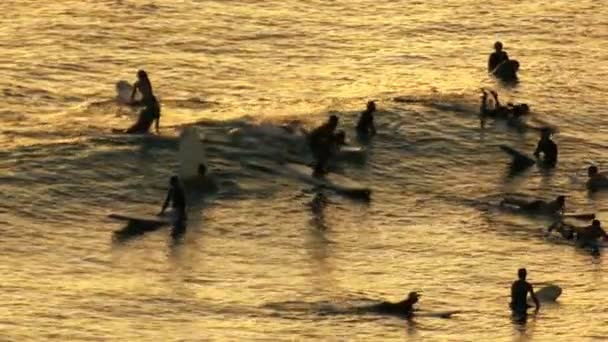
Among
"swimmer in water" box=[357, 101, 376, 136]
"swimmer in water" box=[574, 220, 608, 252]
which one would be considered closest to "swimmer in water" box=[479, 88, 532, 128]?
"swimmer in water" box=[357, 101, 376, 136]

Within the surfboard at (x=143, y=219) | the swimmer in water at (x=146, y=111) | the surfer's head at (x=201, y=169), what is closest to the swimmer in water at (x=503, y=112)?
the swimmer in water at (x=146, y=111)

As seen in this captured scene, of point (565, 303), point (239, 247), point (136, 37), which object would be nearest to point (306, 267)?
point (239, 247)

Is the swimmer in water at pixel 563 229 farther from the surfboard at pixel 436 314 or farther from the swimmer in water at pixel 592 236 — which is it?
the surfboard at pixel 436 314

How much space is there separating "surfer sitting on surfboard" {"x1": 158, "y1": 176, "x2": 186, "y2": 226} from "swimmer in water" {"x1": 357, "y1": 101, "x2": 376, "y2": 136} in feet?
34.0

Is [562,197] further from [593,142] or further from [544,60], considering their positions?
[544,60]

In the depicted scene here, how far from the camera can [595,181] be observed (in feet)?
183

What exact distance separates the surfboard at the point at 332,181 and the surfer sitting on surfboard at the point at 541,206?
450 cm

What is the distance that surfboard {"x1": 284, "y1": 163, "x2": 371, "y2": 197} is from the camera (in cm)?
5309

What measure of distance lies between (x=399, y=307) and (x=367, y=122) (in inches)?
631

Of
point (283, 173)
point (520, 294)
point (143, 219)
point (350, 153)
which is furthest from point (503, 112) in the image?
point (520, 294)

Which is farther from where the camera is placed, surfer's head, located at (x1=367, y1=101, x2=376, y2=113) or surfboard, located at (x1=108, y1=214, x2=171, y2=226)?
surfer's head, located at (x1=367, y1=101, x2=376, y2=113)

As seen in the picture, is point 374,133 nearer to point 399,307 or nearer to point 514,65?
point 514,65

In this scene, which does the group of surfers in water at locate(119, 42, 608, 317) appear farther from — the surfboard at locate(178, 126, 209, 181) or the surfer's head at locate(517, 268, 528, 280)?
the surfboard at locate(178, 126, 209, 181)

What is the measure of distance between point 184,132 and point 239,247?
5224 mm
